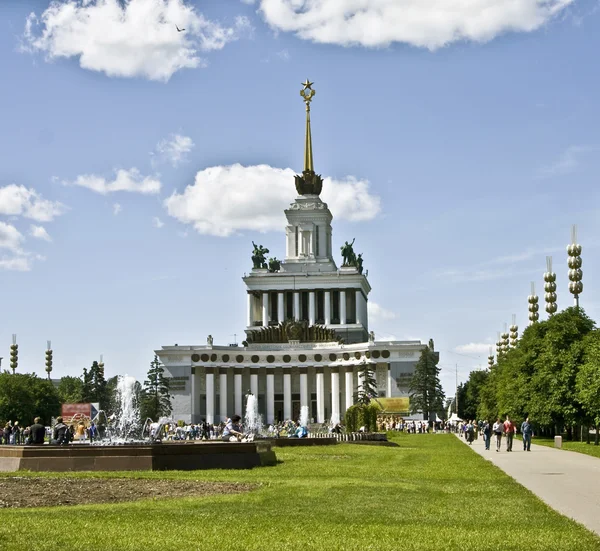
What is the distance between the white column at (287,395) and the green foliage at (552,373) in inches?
2040

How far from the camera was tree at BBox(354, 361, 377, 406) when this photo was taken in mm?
109400

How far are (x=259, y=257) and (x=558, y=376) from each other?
8182 cm

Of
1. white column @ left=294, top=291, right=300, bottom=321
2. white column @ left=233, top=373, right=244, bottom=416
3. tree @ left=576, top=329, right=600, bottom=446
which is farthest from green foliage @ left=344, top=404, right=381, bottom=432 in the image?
white column @ left=294, top=291, right=300, bottom=321

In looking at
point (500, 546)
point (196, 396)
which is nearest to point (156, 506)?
point (500, 546)

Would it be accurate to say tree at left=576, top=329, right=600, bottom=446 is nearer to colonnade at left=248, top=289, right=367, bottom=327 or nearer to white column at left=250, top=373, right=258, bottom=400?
white column at left=250, top=373, right=258, bottom=400

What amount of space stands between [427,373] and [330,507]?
97751 millimetres

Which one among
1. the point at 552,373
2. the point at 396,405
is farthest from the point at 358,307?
the point at 552,373

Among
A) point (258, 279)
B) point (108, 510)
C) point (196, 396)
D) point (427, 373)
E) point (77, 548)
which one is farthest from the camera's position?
point (258, 279)

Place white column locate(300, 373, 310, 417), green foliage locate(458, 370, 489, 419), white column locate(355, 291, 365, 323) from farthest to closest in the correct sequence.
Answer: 1. white column locate(355, 291, 365, 323)
2. green foliage locate(458, 370, 489, 419)
3. white column locate(300, 373, 310, 417)

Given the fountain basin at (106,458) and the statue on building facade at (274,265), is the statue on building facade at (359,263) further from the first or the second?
the fountain basin at (106,458)

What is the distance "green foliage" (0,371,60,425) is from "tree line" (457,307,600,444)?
48319 millimetres

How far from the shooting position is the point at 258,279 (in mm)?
138250

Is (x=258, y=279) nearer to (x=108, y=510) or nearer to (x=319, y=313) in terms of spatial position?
(x=319, y=313)

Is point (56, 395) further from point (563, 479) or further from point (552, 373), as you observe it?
point (563, 479)
